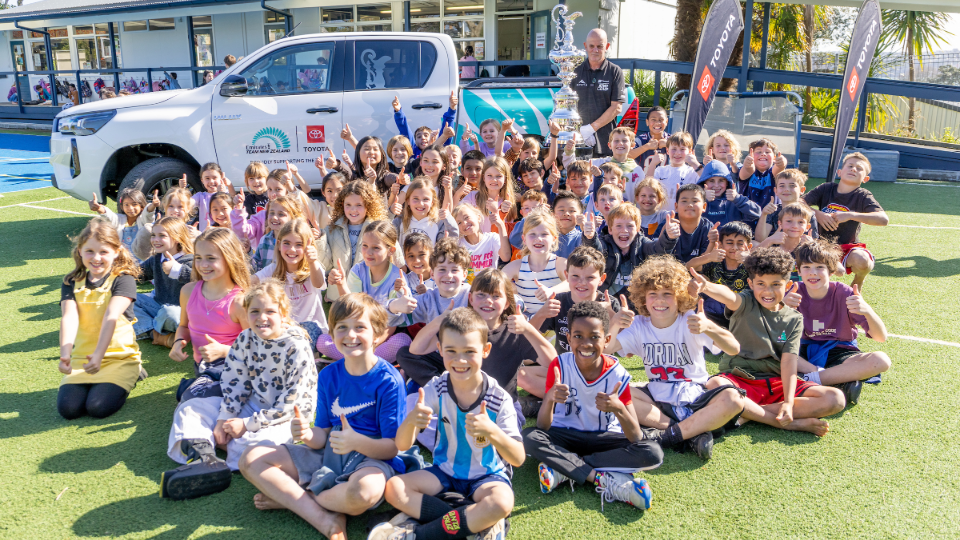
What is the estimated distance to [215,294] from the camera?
150 inches

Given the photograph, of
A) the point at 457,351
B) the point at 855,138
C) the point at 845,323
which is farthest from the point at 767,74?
the point at 457,351

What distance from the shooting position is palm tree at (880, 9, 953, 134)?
18391 mm

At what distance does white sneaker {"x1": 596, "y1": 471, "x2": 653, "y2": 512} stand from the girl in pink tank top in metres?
2.07

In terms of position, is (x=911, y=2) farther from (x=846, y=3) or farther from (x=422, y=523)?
(x=422, y=523)

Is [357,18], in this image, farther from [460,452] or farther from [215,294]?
[460,452]

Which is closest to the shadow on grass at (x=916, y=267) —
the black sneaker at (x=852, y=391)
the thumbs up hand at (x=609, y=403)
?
the black sneaker at (x=852, y=391)

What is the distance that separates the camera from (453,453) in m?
2.79

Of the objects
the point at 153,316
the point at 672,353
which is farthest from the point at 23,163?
the point at 672,353

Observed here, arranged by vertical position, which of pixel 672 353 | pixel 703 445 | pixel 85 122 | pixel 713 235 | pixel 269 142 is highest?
pixel 85 122

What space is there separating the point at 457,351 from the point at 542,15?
16522 millimetres

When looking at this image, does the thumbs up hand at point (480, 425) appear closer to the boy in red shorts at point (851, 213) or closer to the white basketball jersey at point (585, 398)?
the white basketball jersey at point (585, 398)

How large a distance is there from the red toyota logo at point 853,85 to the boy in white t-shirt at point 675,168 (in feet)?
10.7

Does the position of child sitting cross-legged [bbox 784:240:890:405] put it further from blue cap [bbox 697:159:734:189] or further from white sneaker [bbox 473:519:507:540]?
white sneaker [bbox 473:519:507:540]

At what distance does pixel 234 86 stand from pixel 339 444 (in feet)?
17.6
